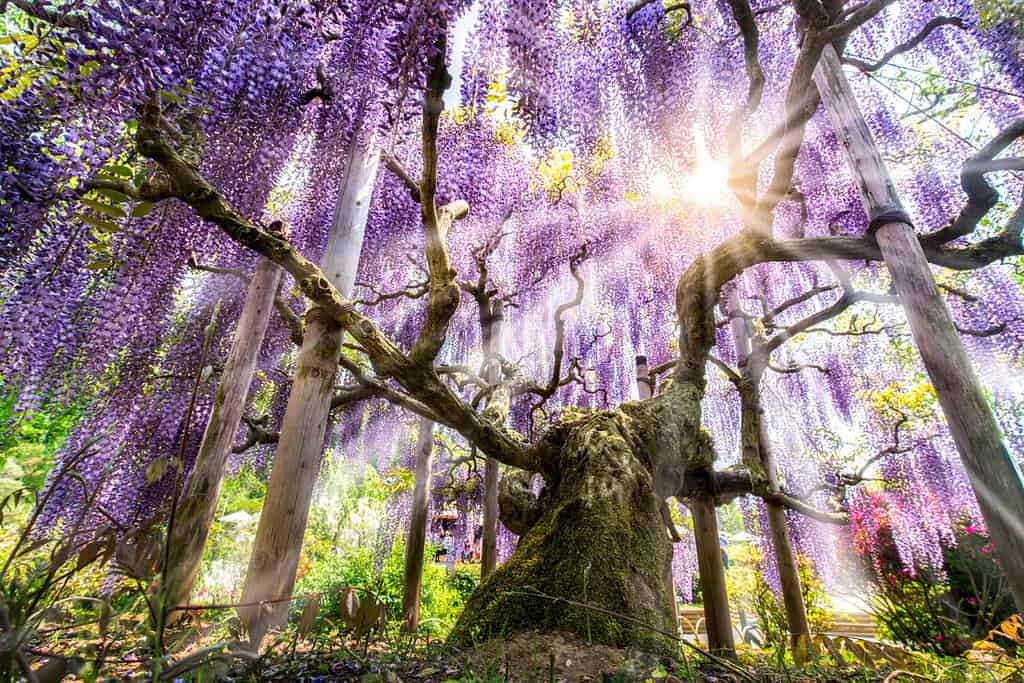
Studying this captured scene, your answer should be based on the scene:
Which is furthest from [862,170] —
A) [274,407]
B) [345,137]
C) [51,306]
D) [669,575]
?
[274,407]

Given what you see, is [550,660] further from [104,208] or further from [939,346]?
[939,346]

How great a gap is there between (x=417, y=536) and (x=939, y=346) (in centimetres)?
431

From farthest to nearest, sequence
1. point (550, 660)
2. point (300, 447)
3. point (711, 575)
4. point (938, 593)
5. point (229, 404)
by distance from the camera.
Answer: point (938, 593) → point (711, 575) → point (229, 404) → point (300, 447) → point (550, 660)

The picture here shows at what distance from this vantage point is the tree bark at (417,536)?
4233 mm

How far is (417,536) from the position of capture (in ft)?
14.6

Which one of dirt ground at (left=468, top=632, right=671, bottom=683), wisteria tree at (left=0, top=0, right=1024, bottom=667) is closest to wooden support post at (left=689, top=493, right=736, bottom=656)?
wisteria tree at (left=0, top=0, right=1024, bottom=667)

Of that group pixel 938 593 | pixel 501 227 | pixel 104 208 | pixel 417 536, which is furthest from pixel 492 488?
pixel 938 593

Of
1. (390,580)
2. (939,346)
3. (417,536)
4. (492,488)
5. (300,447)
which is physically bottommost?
(390,580)

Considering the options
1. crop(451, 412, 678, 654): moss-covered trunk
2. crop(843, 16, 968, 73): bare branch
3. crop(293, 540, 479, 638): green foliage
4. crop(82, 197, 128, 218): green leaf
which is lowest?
crop(293, 540, 479, 638): green foliage

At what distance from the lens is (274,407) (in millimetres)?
4711

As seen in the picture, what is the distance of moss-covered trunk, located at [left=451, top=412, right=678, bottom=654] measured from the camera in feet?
4.48

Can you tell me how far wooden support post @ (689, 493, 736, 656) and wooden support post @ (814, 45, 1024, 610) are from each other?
1600mm

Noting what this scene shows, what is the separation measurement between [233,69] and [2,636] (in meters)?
3.34

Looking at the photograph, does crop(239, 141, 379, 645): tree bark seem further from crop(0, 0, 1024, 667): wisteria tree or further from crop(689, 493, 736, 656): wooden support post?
crop(689, 493, 736, 656): wooden support post
